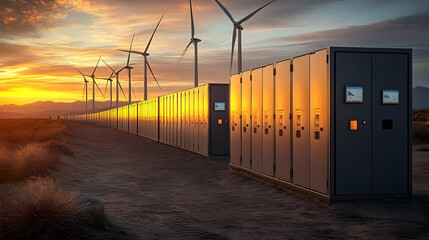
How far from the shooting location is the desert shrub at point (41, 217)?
5.96 meters

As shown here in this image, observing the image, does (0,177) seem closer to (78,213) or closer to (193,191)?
(193,191)

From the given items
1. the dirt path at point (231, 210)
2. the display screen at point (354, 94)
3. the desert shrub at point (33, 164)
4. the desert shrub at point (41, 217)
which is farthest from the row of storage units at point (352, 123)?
the desert shrub at point (33, 164)

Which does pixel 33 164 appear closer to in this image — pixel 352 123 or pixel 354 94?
pixel 352 123

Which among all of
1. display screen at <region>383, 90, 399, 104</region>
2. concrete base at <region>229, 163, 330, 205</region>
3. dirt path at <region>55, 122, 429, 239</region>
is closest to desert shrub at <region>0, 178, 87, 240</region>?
dirt path at <region>55, 122, 429, 239</region>

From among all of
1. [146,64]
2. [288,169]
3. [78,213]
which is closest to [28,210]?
[78,213]

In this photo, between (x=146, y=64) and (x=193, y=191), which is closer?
(x=193, y=191)

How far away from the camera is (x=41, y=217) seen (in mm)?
6133

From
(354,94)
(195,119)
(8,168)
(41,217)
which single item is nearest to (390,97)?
(354,94)

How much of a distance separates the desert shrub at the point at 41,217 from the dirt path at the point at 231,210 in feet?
4.09

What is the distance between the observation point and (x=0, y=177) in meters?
11.3

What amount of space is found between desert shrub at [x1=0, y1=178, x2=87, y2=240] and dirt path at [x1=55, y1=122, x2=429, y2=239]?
1.25 meters

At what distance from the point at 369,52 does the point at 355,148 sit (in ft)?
7.35

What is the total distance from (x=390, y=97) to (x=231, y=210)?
4.52 metres

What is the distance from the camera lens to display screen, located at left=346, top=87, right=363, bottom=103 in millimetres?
9320
